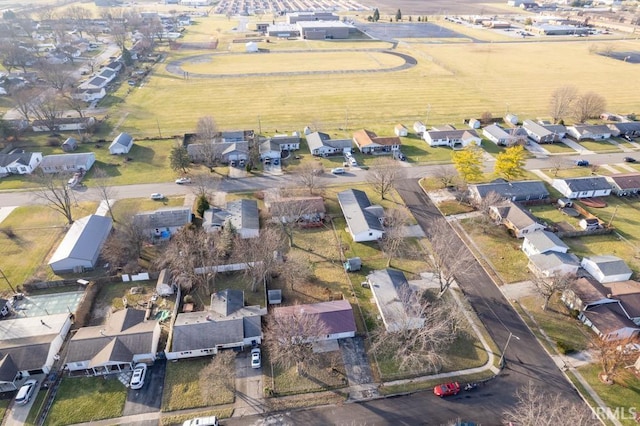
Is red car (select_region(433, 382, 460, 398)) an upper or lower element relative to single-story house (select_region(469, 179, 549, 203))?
lower

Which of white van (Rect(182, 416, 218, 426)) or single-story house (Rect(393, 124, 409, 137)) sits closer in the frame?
white van (Rect(182, 416, 218, 426))

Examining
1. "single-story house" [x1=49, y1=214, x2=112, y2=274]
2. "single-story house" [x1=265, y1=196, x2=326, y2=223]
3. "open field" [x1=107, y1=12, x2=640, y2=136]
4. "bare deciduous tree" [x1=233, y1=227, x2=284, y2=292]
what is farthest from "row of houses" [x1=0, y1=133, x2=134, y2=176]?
"bare deciduous tree" [x1=233, y1=227, x2=284, y2=292]

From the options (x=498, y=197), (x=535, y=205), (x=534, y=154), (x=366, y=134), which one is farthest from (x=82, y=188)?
(x=534, y=154)

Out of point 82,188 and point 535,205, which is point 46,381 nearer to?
point 82,188

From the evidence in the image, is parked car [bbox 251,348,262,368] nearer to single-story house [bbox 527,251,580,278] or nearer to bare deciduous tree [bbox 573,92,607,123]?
single-story house [bbox 527,251,580,278]

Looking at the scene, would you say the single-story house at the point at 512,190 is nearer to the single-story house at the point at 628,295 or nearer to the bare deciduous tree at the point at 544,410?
the single-story house at the point at 628,295
